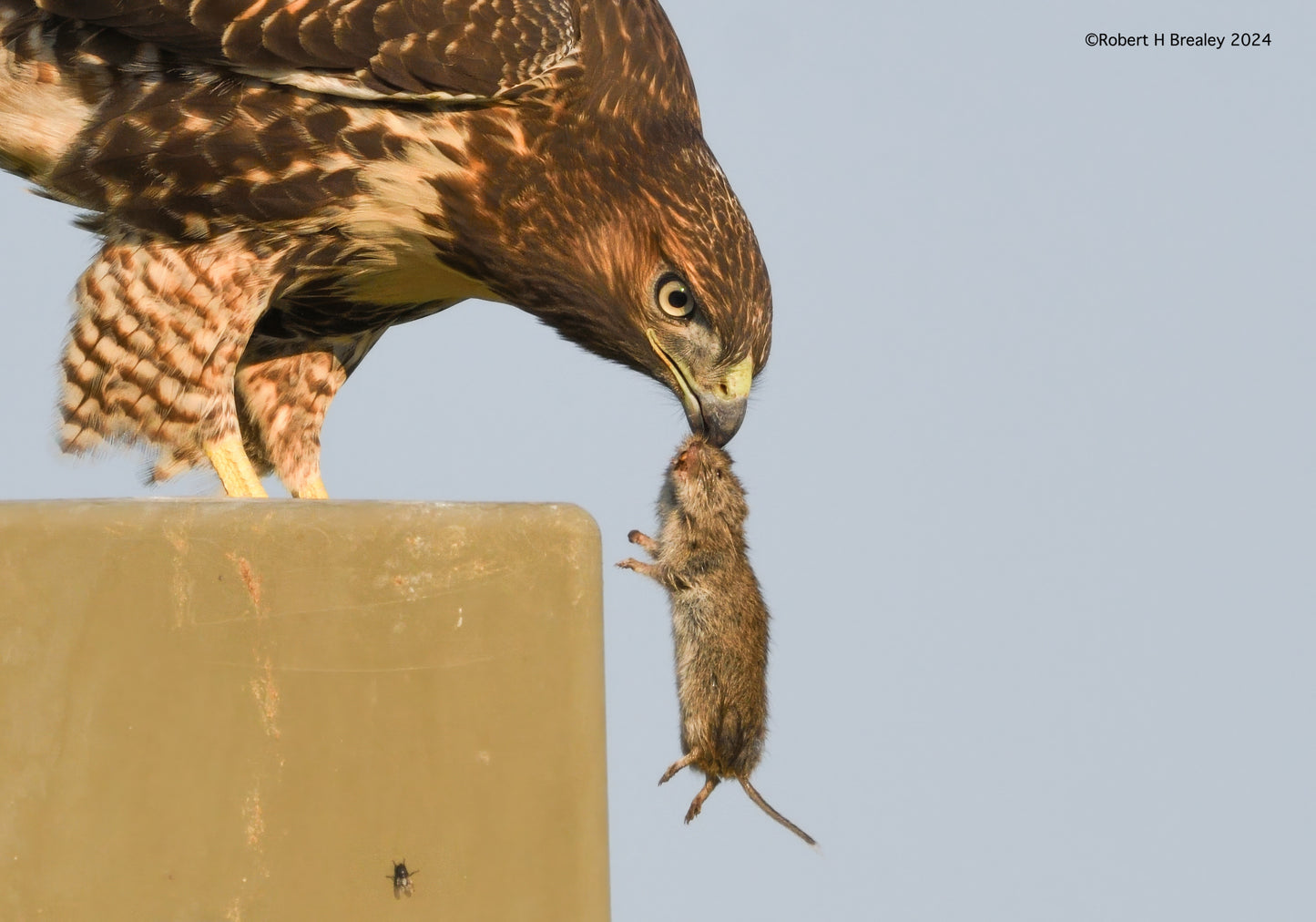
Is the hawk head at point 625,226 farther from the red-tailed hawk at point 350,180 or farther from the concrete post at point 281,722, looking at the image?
the concrete post at point 281,722

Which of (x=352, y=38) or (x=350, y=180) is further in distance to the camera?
(x=350, y=180)

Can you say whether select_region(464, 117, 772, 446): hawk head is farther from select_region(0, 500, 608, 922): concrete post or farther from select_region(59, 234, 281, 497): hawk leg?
select_region(0, 500, 608, 922): concrete post

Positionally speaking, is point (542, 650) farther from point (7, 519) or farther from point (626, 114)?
point (626, 114)

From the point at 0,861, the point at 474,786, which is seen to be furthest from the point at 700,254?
the point at 0,861

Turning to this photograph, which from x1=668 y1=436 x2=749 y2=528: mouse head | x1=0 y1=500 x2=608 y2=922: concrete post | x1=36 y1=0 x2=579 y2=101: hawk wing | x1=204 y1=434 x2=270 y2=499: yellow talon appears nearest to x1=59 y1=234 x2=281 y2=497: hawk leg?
x1=204 y1=434 x2=270 y2=499: yellow talon

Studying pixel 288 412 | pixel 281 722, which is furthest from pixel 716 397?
pixel 281 722

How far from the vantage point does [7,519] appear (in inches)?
127

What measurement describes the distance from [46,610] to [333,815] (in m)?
0.66

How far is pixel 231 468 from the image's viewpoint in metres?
5.15

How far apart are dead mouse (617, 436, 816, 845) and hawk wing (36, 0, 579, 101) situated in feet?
4.53

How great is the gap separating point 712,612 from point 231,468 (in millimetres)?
1577

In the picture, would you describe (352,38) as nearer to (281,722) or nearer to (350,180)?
(350,180)

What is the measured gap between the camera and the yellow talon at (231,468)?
5.15 metres

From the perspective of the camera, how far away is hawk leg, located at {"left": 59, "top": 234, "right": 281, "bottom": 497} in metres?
5.06
